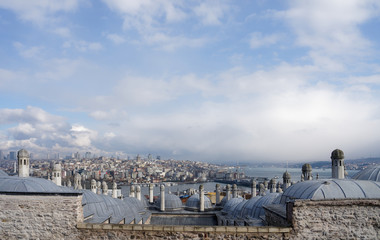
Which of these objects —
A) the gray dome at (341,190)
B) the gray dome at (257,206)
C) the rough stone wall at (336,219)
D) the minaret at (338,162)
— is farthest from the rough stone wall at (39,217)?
the gray dome at (257,206)

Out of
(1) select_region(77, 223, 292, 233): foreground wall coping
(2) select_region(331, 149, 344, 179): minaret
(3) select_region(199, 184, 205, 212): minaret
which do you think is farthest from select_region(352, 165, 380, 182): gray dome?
(3) select_region(199, 184, 205, 212): minaret

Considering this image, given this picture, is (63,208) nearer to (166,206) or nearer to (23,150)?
(23,150)

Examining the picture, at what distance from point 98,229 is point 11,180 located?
320cm

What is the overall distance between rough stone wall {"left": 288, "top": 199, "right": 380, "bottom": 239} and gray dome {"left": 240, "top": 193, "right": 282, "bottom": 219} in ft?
28.7

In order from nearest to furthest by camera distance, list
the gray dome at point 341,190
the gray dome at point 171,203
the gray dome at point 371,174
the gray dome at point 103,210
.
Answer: the gray dome at point 341,190 < the gray dome at point 371,174 < the gray dome at point 103,210 < the gray dome at point 171,203

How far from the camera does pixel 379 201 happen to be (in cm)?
777

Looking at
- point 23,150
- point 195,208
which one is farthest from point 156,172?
point 23,150

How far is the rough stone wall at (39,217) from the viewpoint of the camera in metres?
7.92

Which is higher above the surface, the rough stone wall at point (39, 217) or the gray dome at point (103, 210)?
the rough stone wall at point (39, 217)

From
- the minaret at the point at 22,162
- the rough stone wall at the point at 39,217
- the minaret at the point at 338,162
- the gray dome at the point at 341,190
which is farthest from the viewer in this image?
the minaret at the point at 22,162

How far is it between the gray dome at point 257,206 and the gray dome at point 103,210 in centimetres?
683

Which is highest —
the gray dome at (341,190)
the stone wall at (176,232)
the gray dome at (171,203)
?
the gray dome at (341,190)

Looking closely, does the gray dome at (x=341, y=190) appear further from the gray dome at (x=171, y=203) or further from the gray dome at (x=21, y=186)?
the gray dome at (x=171, y=203)

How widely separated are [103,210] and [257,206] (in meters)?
8.67
